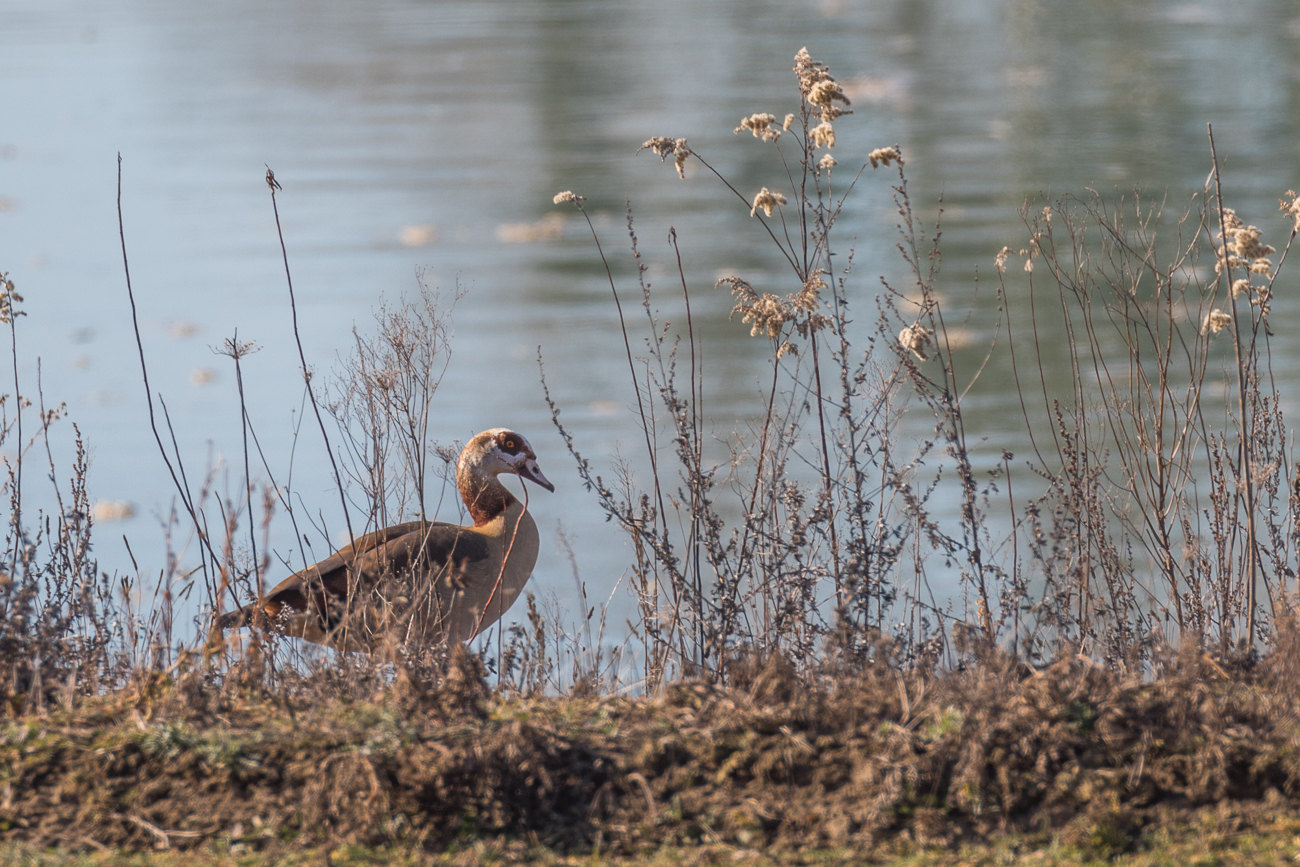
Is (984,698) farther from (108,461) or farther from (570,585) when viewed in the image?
(108,461)

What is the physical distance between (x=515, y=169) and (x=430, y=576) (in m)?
13.8

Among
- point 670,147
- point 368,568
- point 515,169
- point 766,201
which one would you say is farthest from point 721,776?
point 515,169

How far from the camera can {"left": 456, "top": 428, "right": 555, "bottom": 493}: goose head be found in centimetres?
534

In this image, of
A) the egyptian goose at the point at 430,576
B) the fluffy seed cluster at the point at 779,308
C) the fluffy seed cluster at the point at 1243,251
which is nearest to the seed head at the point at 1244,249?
the fluffy seed cluster at the point at 1243,251

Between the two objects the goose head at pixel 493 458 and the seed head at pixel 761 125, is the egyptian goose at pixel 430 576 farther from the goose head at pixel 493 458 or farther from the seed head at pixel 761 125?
the seed head at pixel 761 125

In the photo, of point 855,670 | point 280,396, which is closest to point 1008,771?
point 855,670

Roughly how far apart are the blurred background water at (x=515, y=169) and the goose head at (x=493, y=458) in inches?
27.2

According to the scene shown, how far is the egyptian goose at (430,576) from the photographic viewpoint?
165 inches

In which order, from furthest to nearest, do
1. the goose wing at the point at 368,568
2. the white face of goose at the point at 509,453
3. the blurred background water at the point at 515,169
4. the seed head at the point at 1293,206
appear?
the blurred background water at the point at 515,169 < the white face of goose at the point at 509,453 < the goose wing at the point at 368,568 < the seed head at the point at 1293,206

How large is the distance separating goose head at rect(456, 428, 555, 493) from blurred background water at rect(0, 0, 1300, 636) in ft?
2.27

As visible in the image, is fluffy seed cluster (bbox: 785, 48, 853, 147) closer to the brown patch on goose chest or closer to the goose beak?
the goose beak

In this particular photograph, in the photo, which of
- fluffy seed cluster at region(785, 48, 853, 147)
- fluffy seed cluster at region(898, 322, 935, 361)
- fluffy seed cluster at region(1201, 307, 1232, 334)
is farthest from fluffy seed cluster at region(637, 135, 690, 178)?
fluffy seed cluster at region(1201, 307, 1232, 334)

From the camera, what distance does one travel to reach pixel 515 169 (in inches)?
695

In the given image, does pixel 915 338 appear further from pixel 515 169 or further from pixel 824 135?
pixel 515 169
